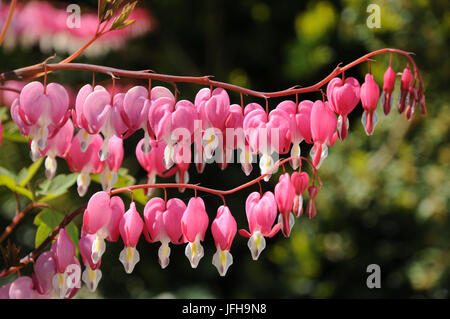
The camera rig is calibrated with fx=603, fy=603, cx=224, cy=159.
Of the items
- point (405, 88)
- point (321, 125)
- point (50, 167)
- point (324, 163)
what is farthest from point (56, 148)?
point (324, 163)

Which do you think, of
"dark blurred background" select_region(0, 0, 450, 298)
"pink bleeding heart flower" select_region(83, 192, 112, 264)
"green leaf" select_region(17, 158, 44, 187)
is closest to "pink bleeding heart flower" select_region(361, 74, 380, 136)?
"pink bleeding heart flower" select_region(83, 192, 112, 264)

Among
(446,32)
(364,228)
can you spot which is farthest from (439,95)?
(364,228)

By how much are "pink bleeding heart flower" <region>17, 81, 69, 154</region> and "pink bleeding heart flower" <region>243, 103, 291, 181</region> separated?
231 millimetres

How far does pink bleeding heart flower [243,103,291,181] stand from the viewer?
741mm

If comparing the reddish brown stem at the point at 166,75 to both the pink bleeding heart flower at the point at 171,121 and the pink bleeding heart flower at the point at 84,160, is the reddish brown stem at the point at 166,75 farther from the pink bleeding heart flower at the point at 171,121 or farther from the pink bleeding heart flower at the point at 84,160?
the pink bleeding heart flower at the point at 84,160

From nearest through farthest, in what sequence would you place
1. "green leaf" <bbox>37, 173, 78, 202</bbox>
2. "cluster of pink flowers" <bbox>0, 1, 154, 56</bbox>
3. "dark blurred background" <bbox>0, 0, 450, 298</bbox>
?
"green leaf" <bbox>37, 173, 78, 202</bbox> → "dark blurred background" <bbox>0, 0, 450, 298</bbox> → "cluster of pink flowers" <bbox>0, 1, 154, 56</bbox>

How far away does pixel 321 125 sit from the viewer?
75 centimetres

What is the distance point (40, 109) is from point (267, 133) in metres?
0.28

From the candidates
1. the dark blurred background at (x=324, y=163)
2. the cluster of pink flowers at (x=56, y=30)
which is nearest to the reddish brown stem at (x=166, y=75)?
the dark blurred background at (x=324, y=163)

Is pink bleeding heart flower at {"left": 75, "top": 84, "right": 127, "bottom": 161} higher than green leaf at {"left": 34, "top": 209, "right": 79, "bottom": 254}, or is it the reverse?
pink bleeding heart flower at {"left": 75, "top": 84, "right": 127, "bottom": 161}

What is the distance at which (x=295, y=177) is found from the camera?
77 centimetres

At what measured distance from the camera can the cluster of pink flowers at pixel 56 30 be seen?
293 cm

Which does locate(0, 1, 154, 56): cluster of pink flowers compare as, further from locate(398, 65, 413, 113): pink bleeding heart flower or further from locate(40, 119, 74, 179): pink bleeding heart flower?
locate(398, 65, 413, 113): pink bleeding heart flower

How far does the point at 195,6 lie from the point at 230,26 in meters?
0.24
